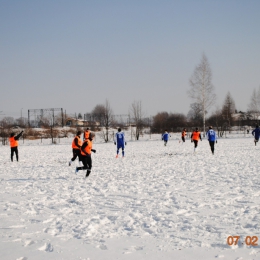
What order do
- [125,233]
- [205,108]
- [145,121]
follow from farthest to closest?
[145,121] → [205,108] → [125,233]

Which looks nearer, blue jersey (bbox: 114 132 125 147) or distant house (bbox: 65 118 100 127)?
blue jersey (bbox: 114 132 125 147)

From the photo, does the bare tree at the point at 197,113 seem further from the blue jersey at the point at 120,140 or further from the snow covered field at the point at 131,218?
the snow covered field at the point at 131,218

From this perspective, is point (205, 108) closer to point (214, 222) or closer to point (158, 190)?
point (158, 190)

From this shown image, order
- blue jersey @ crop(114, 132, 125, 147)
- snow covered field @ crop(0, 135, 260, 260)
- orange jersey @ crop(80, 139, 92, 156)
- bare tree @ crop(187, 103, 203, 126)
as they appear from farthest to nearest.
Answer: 1. bare tree @ crop(187, 103, 203, 126)
2. blue jersey @ crop(114, 132, 125, 147)
3. orange jersey @ crop(80, 139, 92, 156)
4. snow covered field @ crop(0, 135, 260, 260)

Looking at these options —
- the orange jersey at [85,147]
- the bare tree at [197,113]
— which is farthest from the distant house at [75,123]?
the orange jersey at [85,147]

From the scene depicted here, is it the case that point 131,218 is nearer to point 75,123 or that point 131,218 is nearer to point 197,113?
point 197,113

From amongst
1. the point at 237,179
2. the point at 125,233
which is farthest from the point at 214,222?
the point at 237,179

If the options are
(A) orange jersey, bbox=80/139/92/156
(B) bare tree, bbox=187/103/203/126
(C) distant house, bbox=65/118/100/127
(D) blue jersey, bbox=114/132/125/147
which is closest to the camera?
(A) orange jersey, bbox=80/139/92/156

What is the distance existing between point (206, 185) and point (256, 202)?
211cm

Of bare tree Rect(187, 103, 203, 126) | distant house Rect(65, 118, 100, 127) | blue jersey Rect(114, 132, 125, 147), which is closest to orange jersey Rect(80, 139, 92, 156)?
blue jersey Rect(114, 132, 125, 147)

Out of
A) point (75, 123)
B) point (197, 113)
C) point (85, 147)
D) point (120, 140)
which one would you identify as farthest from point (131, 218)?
point (75, 123)

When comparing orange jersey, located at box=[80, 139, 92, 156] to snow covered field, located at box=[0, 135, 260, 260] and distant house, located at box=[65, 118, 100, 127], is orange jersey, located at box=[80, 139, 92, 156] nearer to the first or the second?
snow covered field, located at box=[0, 135, 260, 260]

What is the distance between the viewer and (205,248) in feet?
12.7

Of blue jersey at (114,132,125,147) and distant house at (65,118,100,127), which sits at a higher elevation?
distant house at (65,118,100,127)
